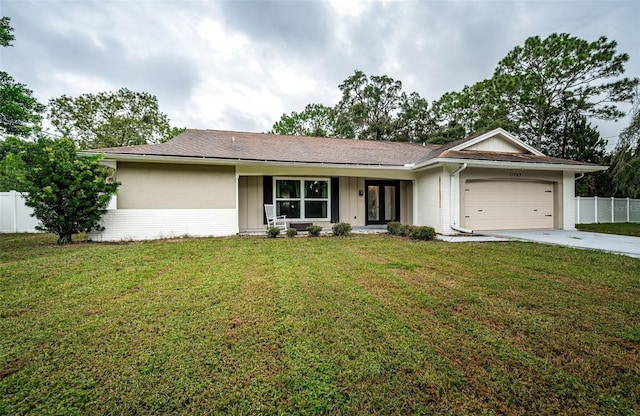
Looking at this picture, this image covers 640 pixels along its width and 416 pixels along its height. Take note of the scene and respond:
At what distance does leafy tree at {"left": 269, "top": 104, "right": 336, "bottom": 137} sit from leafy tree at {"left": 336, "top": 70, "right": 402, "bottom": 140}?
2119 mm

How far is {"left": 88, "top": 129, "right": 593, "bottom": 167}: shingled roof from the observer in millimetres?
8289

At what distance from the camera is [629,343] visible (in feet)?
7.41

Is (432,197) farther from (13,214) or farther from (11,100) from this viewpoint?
(11,100)

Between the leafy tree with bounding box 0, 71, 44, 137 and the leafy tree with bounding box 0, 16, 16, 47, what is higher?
the leafy tree with bounding box 0, 16, 16, 47

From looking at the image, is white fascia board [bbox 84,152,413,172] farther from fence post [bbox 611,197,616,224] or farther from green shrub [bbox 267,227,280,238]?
fence post [bbox 611,197,616,224]

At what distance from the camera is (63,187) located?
662 centimetres

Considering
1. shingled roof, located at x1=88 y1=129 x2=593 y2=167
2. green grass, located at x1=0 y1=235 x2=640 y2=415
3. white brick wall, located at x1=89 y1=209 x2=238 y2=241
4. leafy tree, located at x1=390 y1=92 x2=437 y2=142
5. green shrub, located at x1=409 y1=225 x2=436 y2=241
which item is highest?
leafy tree, located at x1=390 y1=92 x2=437 y2=142

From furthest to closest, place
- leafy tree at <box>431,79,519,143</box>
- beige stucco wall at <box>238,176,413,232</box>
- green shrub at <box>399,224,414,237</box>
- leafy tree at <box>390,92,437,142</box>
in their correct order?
leafy tree at <box>390,92,437,142</box>, leafy tree at <box>431,79,519,143</box>, beige stucco wall at <box>238,176,413,232</box>, green shrub at <box>399,224,414,237</box>

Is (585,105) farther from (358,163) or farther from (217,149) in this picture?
(217,149)

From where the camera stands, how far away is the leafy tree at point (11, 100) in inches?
433

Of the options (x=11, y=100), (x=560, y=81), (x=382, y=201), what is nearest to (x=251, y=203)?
(x=382, y=201)

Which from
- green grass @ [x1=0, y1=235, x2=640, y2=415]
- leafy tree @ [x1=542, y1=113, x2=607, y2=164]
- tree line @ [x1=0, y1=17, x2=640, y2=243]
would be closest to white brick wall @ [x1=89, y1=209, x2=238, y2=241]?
green grass @ [x1=0, y1=235, x2=640, y2=415]

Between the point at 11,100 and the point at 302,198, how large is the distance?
13.7m

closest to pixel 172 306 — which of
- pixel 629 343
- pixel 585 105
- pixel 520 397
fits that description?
pixel 520 397
